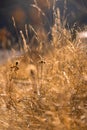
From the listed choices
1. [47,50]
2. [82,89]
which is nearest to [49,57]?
[47,50]

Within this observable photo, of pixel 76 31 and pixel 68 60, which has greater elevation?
pixel 76 31

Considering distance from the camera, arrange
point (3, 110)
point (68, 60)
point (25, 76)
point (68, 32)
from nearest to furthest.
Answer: point (3, 110)
point (68, 60)
point (68, 32)
point (25, 76)

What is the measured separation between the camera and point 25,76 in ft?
16.7

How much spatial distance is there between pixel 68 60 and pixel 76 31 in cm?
56

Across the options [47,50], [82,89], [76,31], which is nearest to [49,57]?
[47,50]

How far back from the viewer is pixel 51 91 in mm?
3988

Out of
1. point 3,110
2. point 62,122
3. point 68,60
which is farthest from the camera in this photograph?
point 68,60

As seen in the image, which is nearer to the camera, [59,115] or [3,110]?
[59,115]

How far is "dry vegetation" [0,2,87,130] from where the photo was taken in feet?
11.4

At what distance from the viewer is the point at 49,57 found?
475 centimetres

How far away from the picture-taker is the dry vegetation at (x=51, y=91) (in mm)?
3471

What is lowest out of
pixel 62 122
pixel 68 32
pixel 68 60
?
pixel 62 122

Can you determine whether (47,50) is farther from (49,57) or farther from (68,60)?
(68,60)

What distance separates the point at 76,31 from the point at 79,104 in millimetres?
1262
